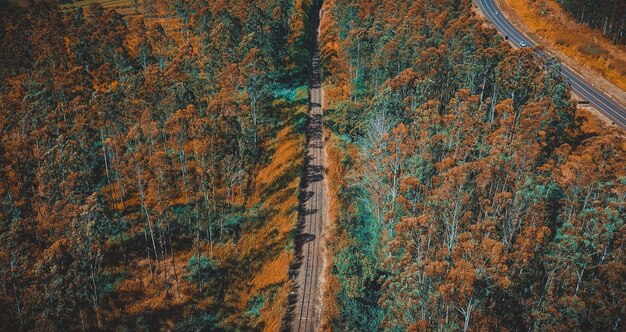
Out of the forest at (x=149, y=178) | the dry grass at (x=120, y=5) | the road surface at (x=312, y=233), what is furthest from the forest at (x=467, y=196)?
the dry grass at (x=120, y=5)

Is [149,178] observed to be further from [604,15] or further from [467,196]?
[604,15]

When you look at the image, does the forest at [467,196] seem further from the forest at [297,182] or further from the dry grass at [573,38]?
the dry grass at [573,38]

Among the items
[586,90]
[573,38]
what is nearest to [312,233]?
[586,90]

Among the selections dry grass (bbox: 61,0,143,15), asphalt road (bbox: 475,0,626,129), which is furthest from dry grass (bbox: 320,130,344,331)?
dry grass (bbox: 61,0,143,15)

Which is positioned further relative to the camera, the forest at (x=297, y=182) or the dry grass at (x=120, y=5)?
the dry grass at (x=120, y=5)

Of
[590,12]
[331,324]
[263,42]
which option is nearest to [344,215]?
[331,324]
